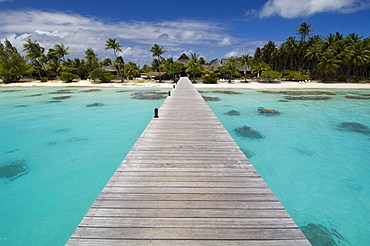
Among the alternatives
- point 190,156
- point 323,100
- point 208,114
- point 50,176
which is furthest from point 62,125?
point 323,100

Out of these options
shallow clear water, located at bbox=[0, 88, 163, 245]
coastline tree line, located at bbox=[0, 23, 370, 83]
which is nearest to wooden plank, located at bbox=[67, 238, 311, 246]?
shallow clear water, located at bbox=[0, 88, 163, 245]

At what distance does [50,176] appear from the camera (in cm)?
933

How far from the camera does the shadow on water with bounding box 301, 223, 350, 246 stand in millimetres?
5656

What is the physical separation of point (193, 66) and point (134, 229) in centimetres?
4714

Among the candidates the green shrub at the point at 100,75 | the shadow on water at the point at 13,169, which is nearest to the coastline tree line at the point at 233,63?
the green shrub at the point at 100,75

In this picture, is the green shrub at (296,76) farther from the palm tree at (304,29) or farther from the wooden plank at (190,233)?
the wooden plank at (190,233)

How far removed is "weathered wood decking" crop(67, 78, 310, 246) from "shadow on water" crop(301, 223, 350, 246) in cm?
313

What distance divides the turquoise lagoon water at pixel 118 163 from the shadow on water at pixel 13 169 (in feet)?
0.13

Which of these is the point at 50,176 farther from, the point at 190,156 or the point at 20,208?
the point at 190,156

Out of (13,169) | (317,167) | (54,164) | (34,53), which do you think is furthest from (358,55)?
(34,53)

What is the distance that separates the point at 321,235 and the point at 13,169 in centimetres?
1375

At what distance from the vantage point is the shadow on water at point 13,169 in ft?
29.9

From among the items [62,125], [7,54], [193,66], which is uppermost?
[7,54]

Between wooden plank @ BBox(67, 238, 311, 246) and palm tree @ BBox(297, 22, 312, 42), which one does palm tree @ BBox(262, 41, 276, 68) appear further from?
wooden plank @ BBox(67, 238, 311, 246)
